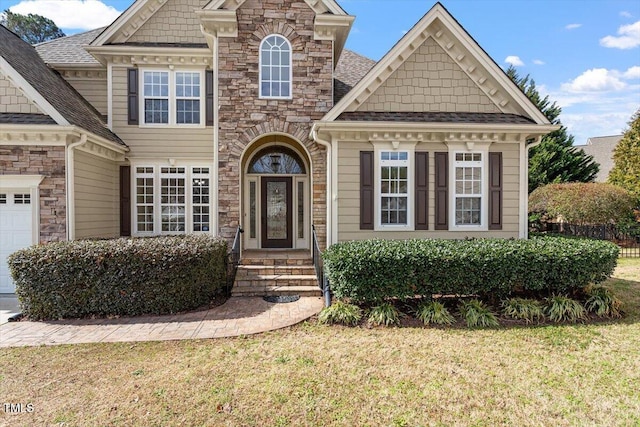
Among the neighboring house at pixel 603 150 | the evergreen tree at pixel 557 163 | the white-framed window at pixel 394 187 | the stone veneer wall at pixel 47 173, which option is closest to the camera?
the stone veneer wall at pixel 47 173

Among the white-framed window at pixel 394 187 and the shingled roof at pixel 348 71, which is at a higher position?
the shingled roof at pixel 348 71

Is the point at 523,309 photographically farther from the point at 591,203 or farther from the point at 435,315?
the point at 591,203

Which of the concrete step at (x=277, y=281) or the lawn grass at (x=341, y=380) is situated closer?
the lawn grass at (x=341, y=380)

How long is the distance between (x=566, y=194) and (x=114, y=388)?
19589mm

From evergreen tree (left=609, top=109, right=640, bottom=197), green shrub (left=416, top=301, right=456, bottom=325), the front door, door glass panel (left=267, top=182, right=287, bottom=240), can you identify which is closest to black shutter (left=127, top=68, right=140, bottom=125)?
the front door

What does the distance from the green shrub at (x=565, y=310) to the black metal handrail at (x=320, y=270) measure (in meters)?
4.14

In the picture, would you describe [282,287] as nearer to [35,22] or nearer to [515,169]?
[515,169]

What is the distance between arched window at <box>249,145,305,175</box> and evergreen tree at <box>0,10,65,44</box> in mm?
34196

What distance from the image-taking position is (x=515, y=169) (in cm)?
902

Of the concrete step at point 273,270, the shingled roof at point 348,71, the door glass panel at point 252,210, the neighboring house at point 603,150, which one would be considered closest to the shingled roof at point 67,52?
the door glass panel at point 252,210

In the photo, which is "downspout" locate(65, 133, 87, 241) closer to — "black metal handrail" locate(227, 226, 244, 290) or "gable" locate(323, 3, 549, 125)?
"black metal handrail" locate(227, 226, 244, 290)

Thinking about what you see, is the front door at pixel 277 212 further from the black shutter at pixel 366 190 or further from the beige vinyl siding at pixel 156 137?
the black shutter at pixel 366 190

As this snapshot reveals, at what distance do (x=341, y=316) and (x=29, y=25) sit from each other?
135 ft

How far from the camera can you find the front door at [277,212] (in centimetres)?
1109
